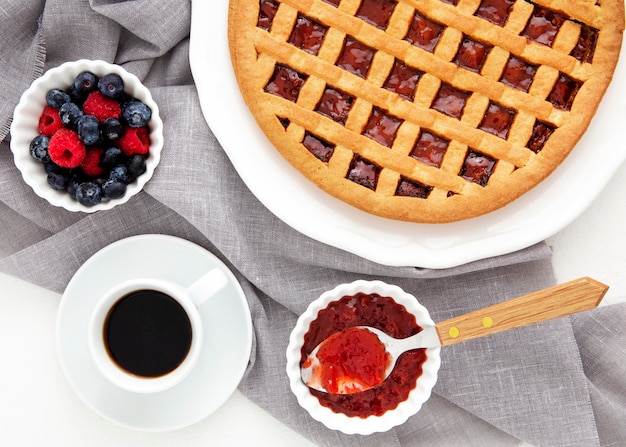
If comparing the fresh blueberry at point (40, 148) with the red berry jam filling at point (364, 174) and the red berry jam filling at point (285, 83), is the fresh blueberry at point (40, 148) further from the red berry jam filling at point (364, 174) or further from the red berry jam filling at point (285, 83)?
the red berry jam filling at point (364, 174)

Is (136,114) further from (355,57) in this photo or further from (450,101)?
(450,101)

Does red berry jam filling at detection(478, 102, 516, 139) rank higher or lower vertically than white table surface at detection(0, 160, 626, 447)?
higher

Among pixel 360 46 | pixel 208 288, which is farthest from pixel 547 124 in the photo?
pixel 208 288

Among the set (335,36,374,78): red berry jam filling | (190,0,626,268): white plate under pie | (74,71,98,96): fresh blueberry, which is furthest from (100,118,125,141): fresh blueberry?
(335,36,374,78): red berry jam filling

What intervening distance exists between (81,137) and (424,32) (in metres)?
0.83

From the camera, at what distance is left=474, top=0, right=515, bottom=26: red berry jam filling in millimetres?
1673

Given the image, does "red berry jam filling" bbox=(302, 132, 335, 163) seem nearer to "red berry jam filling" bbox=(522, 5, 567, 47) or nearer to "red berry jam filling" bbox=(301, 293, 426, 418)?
"red berry jam filling" bbox=(301, 293, 426, 418)

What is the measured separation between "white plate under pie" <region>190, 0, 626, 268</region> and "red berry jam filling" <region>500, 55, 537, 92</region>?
0.64 feet

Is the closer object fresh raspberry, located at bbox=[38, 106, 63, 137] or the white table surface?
fresh raspberry, located at bbox=[38, 106, 63, 137]

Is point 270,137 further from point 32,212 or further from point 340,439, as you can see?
point 340,439

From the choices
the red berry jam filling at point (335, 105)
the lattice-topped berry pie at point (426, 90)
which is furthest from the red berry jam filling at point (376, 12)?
the red berry jam filling at point (335, 105)

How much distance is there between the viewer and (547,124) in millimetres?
1680

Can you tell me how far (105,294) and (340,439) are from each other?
0.69 metres

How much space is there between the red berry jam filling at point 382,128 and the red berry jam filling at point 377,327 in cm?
37
